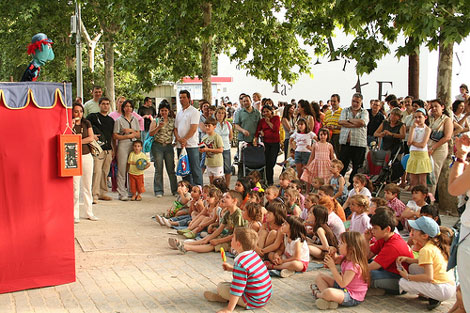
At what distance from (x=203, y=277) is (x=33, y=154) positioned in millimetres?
2364

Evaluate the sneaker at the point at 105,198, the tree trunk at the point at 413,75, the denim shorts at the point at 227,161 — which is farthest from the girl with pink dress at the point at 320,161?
the tree trunk at the point at 413,75

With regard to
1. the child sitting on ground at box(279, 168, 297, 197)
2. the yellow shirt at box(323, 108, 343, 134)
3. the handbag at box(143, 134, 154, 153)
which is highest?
the yellow shirt at box(323, 108, 343, 134)

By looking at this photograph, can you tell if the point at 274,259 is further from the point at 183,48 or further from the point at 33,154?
the point at 183,48

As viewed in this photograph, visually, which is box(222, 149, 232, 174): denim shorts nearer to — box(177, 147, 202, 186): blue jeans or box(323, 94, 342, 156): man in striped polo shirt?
box(177, 147, 202, 186): blue jeans

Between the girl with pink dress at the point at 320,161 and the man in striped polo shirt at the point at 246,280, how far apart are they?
5.49 m

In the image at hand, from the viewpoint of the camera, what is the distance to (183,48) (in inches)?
683

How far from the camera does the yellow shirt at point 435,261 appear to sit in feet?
18.7

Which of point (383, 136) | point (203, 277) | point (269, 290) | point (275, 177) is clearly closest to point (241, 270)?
point (269, 290)

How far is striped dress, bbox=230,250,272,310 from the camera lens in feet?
A: 18.5

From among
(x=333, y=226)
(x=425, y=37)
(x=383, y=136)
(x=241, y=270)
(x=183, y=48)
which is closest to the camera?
(x=241, y=270)

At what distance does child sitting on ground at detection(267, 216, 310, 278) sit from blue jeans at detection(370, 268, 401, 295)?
3.24 feet

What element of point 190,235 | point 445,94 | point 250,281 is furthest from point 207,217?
point 445,94

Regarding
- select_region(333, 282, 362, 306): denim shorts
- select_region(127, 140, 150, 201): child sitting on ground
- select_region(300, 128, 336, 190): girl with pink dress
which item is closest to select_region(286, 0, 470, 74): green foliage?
select_region(300, 128, 336, 190): girl with pink dress

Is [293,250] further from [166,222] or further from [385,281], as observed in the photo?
[166,222]
